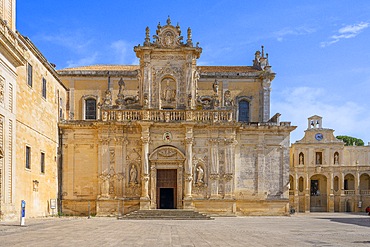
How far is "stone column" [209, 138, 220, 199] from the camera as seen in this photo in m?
38.8

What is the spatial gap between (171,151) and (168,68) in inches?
254

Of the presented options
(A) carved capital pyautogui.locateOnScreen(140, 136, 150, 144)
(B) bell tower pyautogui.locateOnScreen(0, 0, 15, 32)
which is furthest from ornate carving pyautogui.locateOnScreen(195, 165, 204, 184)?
(B) bell tower pyautogui.locateOnScreen(0, 0, 15, 32)

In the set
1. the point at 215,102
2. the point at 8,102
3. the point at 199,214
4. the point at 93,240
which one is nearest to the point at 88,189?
the point at 199,214

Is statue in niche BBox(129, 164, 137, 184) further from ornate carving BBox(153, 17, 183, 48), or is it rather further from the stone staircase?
ornate carving BBox(153, 17, 183, 48)

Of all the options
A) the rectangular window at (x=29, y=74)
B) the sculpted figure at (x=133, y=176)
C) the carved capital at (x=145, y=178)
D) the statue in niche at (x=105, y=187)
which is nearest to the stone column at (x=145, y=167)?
the carved capital at (x=145, y=178)

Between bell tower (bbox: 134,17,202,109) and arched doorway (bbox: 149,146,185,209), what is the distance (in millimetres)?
3620

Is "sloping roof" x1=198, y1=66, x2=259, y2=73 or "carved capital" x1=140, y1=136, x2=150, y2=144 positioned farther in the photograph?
"sloping roof" x1=198, y1=66, x2=259, y2=73

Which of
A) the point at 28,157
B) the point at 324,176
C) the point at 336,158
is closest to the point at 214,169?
the point at 28,157

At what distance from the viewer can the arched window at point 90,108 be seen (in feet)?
147

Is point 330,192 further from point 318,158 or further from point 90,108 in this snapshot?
point 90,108

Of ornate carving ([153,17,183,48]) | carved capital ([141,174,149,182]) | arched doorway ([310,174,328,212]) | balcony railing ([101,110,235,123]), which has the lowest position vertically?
arched doorway ([310,174,328,212])

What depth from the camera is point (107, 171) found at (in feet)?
127

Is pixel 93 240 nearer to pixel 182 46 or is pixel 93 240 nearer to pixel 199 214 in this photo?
pixel 199 214

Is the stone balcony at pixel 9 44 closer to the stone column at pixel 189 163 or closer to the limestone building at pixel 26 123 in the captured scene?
the limestone building at pixel 26 123
